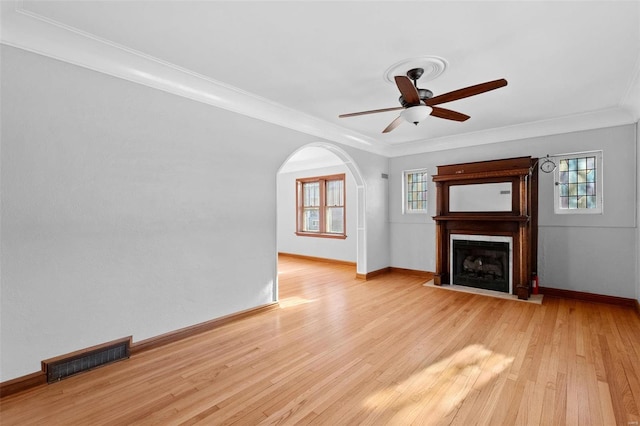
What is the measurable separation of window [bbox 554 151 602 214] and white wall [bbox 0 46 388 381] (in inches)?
179

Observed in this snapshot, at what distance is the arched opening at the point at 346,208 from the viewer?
5.85m

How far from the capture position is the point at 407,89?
259cm

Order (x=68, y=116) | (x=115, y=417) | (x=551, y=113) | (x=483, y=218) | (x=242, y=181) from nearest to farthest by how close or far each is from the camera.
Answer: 1. (x=115, y=417)
2. (x=68, y=116)
3. (x=242, y=181)
4. (x=551, y=113)
5. (x=483, y=218)

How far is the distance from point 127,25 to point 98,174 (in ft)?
3.88

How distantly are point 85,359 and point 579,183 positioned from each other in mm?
6300

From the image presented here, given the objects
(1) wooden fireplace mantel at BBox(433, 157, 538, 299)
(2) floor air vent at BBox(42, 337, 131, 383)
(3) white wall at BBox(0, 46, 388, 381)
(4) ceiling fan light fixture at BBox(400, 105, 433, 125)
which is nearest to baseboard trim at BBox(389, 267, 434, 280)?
(1) wooden fireplace mantel at BBox(433, 157, 538, 299)

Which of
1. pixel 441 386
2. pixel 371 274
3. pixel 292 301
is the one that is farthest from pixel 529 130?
pixel 292 301

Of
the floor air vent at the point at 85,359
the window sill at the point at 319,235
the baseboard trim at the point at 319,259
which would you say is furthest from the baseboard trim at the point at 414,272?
the floor air vent at the point at 85,359

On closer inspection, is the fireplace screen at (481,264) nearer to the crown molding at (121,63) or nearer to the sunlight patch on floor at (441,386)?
the sunlight patch on floor at (441,386)

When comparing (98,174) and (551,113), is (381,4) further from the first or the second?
(551,113)

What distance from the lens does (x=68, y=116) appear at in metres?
2.40

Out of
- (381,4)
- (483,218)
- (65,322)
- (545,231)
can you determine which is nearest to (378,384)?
(65,322)

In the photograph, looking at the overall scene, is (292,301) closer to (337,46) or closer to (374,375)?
(374,375)

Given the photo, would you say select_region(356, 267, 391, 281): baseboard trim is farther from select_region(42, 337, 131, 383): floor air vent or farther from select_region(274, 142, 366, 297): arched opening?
select_region(42, 337, 131, 383): floor air vent
